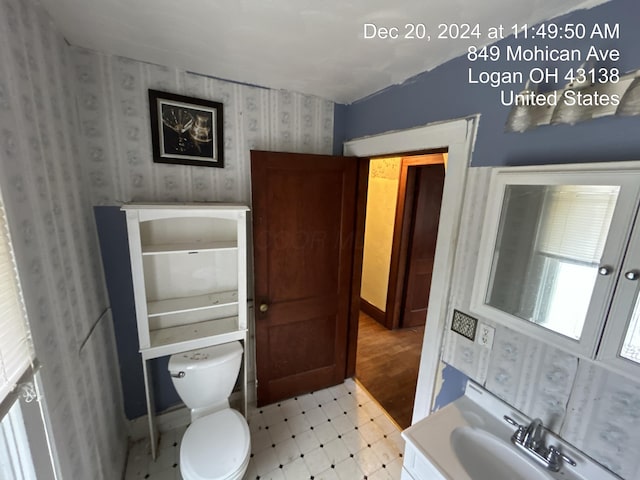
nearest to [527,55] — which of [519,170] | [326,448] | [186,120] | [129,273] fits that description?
[519,170]

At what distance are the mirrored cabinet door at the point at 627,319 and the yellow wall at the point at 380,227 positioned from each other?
228cm

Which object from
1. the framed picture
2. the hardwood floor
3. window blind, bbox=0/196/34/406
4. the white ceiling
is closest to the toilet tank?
window blind, bbox=0/196/34/406

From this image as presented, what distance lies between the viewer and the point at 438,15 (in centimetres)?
97

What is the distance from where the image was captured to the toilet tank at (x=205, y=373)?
150 centimetres

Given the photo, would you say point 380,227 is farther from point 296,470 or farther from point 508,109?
point 296,470

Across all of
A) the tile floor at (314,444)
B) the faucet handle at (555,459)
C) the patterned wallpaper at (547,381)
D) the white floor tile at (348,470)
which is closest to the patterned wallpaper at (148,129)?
the patterned wallpaper at (547,381)

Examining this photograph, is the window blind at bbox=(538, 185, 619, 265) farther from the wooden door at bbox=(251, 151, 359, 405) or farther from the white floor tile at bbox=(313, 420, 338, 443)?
the white floor tile at bbox=(313, 420, 338, 443)

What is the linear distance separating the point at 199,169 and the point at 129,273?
75 cm

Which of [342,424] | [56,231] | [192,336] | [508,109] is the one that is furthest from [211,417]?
[508,109]

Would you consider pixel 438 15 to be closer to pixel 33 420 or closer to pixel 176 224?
pixel 176 224

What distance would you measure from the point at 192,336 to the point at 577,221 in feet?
6.31

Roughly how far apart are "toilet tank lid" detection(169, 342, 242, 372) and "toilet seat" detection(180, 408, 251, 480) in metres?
0.31

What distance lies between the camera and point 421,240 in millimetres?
3033

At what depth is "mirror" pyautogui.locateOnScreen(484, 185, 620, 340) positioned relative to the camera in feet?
2.79
